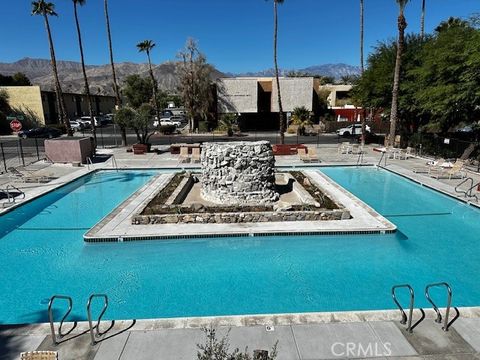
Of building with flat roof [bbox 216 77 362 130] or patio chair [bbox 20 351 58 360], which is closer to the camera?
patio chair [bbox 20 351 58 360]

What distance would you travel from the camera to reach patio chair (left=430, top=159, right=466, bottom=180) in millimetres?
18672

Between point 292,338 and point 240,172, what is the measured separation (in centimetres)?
848

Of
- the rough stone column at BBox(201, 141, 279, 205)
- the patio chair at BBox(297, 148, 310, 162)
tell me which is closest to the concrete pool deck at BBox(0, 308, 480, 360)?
the rough stone column at BBox(201, 141, 279, 205)

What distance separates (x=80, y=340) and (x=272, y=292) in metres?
4.43

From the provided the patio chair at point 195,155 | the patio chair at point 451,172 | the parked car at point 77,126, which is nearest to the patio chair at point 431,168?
the patio chair at point 451,172

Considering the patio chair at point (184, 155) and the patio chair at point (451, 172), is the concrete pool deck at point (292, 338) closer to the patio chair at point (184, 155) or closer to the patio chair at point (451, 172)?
the patio chair at point (451, 172)

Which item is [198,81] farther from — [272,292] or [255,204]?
[272,292]

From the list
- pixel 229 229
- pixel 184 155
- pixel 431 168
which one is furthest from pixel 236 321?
pixel 184 155

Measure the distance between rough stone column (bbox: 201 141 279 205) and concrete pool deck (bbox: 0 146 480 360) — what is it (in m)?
7.76

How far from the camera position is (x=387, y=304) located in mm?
7945

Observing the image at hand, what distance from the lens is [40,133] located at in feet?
134

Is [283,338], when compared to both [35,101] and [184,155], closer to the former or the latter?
[184,155]

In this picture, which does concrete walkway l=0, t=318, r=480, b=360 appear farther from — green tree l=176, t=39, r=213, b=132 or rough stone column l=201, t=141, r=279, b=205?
green tree l=176, t=39, r=213, b=132

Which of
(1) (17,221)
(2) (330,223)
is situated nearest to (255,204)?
(2) (330,223)
